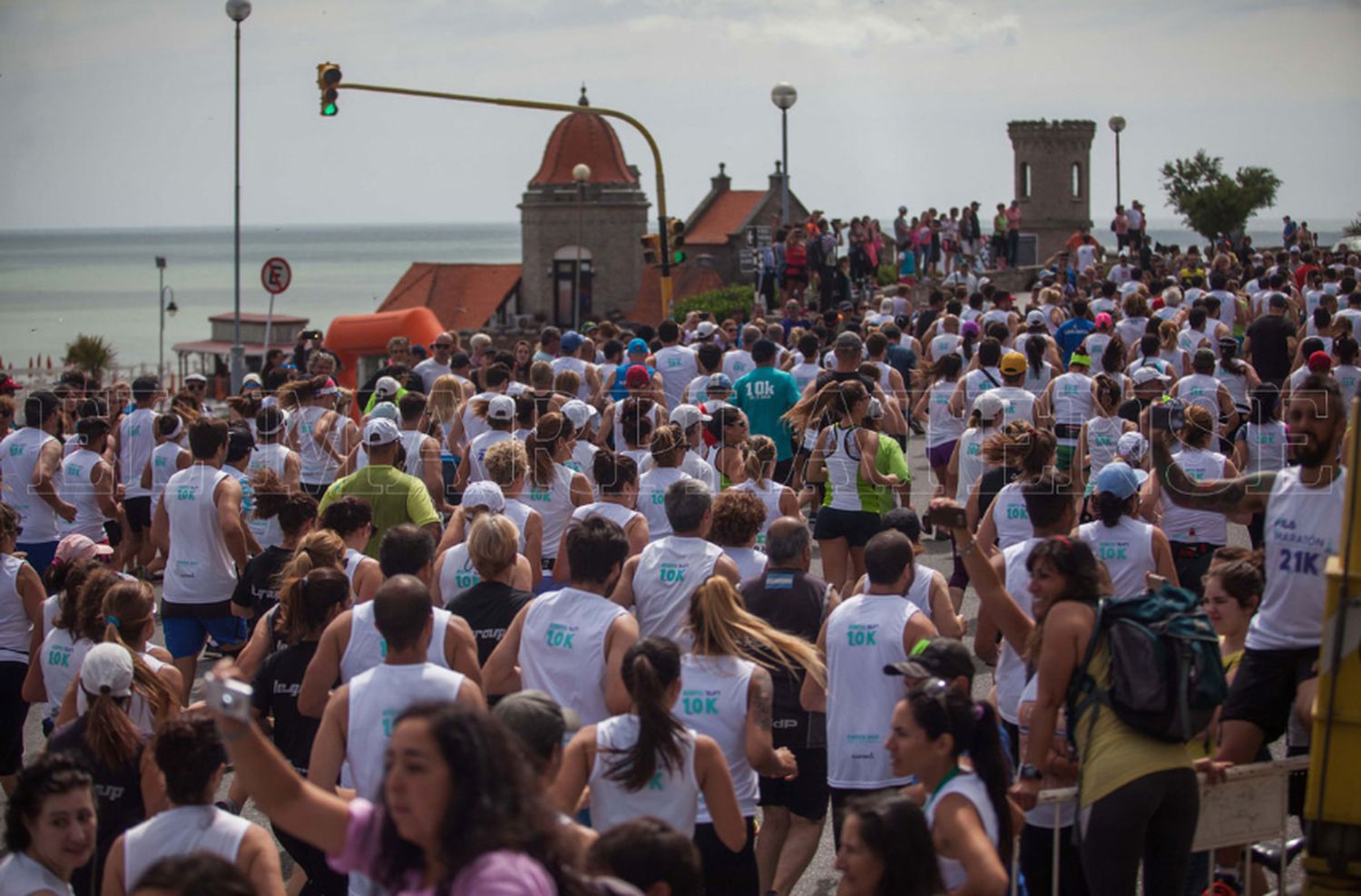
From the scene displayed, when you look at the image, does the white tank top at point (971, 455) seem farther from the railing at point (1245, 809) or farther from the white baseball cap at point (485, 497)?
the railing at point (1245, 809)

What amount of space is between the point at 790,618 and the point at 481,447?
13.5 ft

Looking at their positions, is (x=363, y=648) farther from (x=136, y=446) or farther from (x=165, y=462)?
(x=136, y=446)

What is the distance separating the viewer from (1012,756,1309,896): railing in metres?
5.49

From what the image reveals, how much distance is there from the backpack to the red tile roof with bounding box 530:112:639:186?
71004mm

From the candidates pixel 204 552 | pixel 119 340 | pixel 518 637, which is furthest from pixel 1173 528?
pixel 119 340

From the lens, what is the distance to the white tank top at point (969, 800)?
4.50 m

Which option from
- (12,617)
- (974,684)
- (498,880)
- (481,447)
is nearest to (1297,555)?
(498,880)

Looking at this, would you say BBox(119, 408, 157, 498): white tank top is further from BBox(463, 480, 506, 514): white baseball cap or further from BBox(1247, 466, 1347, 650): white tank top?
BBox(1247, 466, 1347, 650): white tank top

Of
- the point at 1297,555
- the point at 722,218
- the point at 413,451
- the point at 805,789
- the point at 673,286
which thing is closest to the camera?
the point at 1297,555

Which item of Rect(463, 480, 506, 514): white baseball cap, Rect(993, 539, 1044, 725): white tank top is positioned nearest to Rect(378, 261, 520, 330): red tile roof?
Rect(463, 480, 506, 514): white baseball cap

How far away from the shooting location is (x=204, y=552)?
9148mm

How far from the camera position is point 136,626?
6.43 meters

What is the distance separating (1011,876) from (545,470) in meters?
4.79

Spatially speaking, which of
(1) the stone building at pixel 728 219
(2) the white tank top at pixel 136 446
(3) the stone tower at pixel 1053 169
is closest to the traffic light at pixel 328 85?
(2) the white tank top at pixel 136 446
